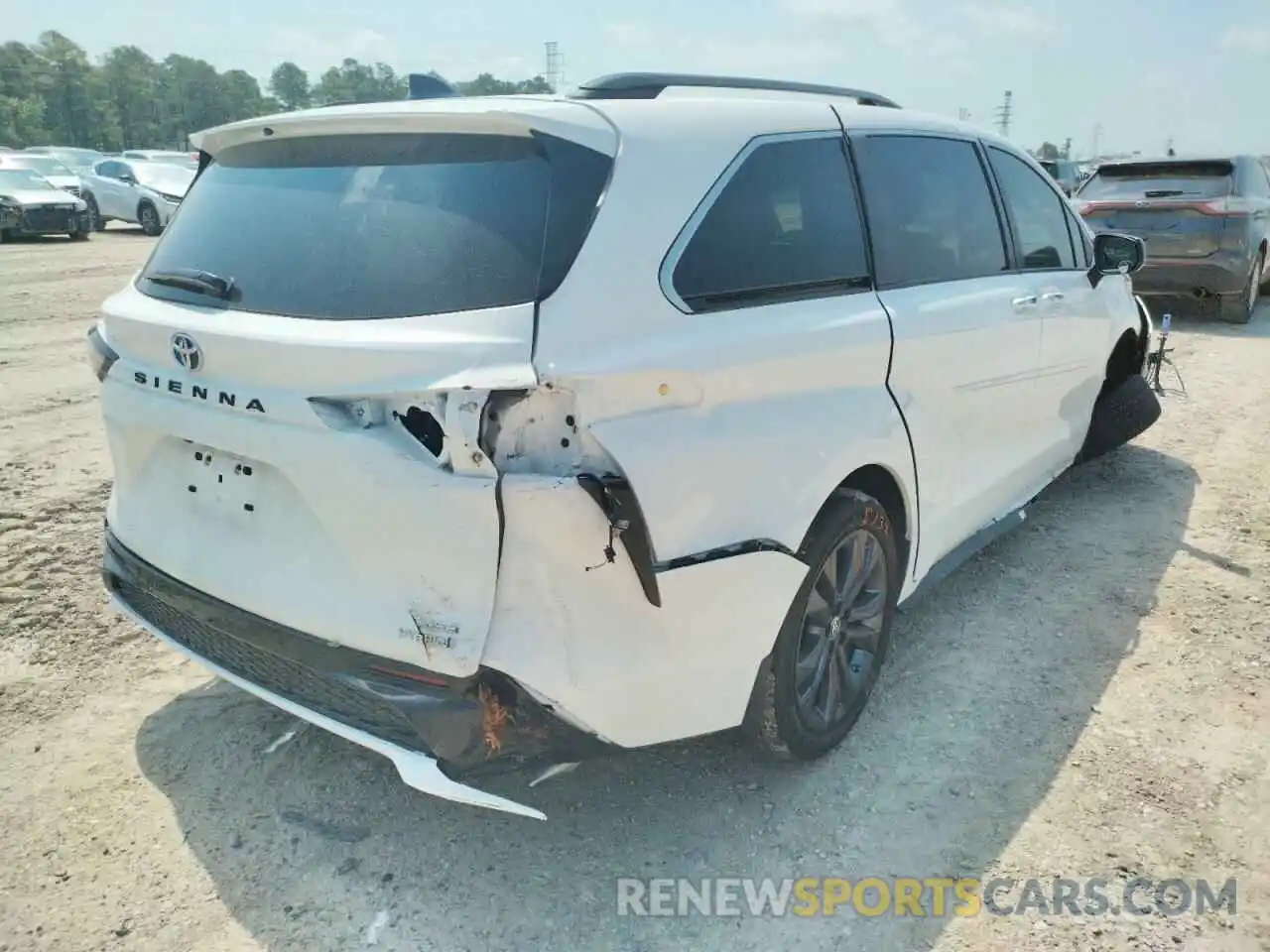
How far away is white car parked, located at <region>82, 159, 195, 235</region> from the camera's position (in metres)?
20.8

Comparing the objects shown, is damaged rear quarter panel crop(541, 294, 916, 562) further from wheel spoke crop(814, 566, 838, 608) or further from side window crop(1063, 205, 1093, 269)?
side window crop(1063, 205, 1093, 269)

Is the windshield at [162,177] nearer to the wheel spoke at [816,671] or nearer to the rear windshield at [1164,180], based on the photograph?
the rear windshield at [1164,180]

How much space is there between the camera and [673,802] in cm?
288

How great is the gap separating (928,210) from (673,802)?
2.14 meters

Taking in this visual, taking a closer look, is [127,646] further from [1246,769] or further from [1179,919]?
[1246,769]

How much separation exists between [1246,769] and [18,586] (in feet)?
14.6

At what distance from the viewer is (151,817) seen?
2.77 m

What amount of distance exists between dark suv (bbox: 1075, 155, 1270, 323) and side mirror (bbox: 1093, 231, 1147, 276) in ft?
20.9

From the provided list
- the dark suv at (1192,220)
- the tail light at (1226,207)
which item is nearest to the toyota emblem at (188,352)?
the dark suv at (1192,220)

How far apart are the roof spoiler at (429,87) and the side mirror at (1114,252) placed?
10.3 feet

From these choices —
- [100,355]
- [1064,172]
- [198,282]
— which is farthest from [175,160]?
[198,282]

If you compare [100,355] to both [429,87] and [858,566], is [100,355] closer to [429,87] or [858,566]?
[429,87]

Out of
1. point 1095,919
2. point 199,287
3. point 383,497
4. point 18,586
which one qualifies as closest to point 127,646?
point 18,586

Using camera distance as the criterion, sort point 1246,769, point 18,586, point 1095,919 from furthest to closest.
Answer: point 18,586 → point 1246,769 → point 1095,919
